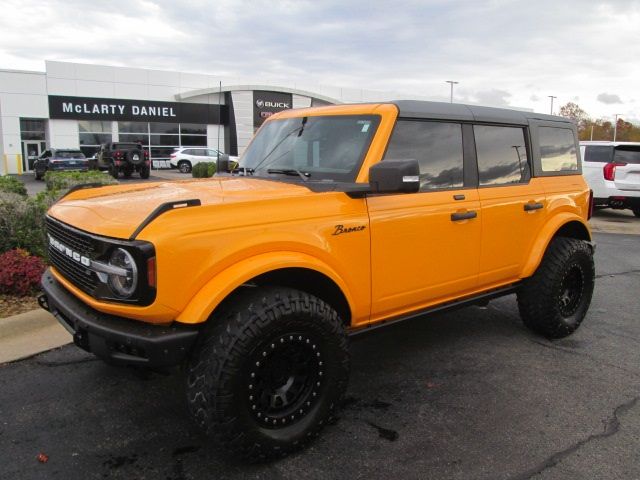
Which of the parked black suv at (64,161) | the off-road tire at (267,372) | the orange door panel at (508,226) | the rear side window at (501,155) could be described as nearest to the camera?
the off-road tire at (267,372)

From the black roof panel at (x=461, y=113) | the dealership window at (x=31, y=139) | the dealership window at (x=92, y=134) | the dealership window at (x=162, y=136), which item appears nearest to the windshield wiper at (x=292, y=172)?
the black roof panel at (x=461, y=113)

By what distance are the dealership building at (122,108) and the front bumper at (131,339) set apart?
28227 millimetres

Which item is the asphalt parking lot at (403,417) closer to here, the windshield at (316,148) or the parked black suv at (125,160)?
the windshield at (316,148)

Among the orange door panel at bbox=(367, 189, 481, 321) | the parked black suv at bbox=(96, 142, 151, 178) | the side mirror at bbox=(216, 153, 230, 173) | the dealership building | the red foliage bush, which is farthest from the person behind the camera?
the dealership building

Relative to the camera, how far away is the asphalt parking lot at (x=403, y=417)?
2.79 metres

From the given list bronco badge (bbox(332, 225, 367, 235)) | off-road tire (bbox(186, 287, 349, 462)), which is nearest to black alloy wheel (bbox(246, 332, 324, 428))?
off-road tire (bbox(186, 287, 349, 462))

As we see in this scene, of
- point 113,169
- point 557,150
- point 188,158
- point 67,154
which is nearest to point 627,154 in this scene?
point 557,150

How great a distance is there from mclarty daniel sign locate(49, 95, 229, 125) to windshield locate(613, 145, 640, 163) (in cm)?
2315

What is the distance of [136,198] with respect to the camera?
311cm

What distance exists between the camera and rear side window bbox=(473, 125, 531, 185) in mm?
4082

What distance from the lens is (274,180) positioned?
12.2 feet

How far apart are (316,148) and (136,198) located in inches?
50.5

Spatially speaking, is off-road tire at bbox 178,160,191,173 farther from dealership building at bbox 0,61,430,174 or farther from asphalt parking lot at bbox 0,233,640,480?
asphalt parking lot at bbox 0,233,640,480

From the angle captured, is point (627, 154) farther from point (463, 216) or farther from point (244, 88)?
point (244, 88)
